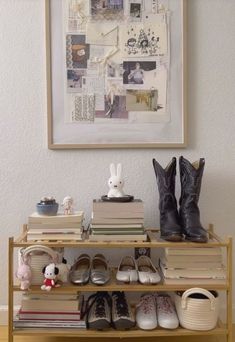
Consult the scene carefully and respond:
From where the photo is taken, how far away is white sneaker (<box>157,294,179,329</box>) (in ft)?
4.75

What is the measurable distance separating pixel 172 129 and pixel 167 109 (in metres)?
0.08

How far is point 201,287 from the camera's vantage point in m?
1.46

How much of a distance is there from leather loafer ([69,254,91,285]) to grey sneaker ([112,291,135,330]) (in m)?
0.16

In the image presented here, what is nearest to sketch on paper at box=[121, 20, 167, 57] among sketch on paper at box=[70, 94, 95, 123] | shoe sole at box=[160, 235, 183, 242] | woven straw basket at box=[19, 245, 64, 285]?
sketch on paper at box=[70, 94, 95, 123]

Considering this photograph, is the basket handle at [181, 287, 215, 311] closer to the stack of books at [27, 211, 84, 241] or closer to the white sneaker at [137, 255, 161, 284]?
the white sneaker at [137, 255, 161, 284]

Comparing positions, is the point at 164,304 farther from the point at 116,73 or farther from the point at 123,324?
the point at 116,73

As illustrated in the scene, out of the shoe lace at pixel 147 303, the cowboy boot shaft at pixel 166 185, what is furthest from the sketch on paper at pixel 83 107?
the shoe lace at pixel 147 303

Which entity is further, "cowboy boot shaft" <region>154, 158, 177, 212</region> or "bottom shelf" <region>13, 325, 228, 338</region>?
"cowboy boot shaft" <region>154, 158, 177, 212</region>

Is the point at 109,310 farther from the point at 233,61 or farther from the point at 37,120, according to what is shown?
the point at 233,61

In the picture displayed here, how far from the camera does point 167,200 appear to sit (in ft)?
5.14

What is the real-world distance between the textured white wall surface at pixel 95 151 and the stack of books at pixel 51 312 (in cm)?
30

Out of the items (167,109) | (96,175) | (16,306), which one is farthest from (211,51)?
(16,306)

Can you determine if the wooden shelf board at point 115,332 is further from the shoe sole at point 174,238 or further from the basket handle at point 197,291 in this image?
the shoe sole at point 174,238

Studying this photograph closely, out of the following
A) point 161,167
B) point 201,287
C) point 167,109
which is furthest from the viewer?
point 167,109
